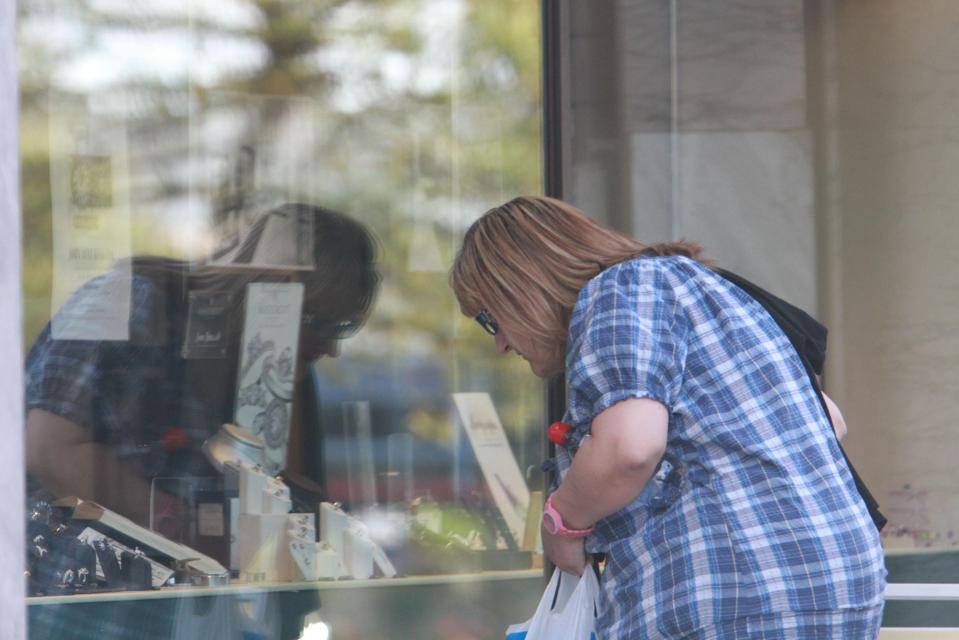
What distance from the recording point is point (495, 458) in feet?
16.3

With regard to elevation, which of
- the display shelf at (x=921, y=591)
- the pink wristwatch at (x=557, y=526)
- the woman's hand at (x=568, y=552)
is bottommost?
Result: the display shelf at (x=921, y=591)

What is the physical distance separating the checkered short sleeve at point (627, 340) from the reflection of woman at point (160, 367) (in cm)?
221

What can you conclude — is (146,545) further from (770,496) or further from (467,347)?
(770,496)

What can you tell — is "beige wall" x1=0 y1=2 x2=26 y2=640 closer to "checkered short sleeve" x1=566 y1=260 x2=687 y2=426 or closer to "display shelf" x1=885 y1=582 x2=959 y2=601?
"checkered short sleeve" x1=566 y1=260 x2=687 y2=426

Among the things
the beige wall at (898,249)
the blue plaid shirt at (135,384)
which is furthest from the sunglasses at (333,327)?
the beige wall at (898,249)

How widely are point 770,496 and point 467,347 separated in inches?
106

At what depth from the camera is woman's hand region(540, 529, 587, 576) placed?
8.38 feet

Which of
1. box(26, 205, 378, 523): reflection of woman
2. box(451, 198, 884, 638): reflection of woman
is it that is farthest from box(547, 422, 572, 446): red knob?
box(26, 205, 378, 523): reflection of woman

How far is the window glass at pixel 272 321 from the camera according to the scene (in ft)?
13.8

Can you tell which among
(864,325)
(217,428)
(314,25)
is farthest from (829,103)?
(217,428)

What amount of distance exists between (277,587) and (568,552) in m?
2.16

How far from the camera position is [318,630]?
183 inches

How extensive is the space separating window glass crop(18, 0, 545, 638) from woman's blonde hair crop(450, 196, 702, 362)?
2.03 m

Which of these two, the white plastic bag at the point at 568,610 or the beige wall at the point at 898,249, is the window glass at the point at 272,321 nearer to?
the beige wall at the point at 898,249
